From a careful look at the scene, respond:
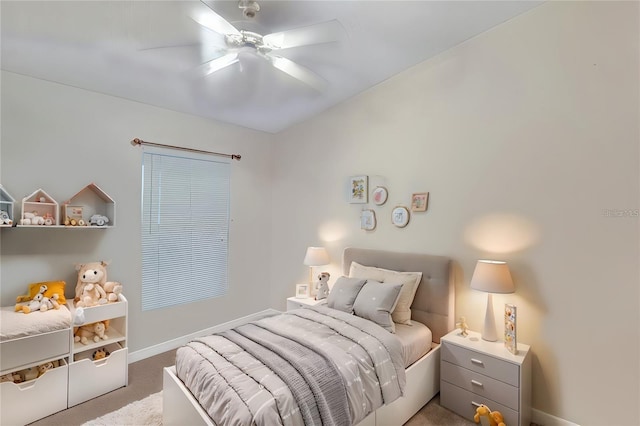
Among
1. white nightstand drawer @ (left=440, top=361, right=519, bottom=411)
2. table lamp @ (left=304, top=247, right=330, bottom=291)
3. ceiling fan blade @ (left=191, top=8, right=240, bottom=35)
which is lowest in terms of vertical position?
white nightstand drawer @ (left=440, top=361, right=519, bottom=411)

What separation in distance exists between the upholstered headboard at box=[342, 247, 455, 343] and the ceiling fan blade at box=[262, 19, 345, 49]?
1964 mm

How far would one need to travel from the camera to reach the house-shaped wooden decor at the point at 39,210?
2426 millimetres

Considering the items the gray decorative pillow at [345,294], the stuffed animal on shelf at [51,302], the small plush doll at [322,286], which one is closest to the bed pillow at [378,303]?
the gray decorative pillow at [345,294]

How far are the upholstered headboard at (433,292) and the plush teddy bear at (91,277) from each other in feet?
8.72

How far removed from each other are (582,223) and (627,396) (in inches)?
44.0

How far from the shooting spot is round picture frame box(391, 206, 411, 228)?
9.98ft

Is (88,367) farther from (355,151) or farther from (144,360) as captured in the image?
(355,151)

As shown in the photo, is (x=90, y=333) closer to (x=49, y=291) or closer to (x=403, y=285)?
(x=49, y=291)

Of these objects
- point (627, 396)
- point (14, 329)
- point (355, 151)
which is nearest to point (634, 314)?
point (627, 396)

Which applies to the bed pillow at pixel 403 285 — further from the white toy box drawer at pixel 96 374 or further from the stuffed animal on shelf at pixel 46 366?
the stuffed animal on shelf at pixel 46 366

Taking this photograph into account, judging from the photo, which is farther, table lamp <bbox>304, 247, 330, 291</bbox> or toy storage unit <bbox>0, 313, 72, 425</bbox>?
table lamp <bbox>304, 247, 330, 291</bbox>

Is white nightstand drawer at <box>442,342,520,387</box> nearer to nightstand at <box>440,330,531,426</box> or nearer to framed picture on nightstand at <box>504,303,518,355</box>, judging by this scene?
nightstand at <box>440,330,531,426</box>

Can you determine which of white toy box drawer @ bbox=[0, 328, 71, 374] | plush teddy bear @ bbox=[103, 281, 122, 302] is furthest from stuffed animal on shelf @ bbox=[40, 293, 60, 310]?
plush teddy bear @ bbox=[103, 281, 122, 302]

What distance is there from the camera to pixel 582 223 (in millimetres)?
2123
